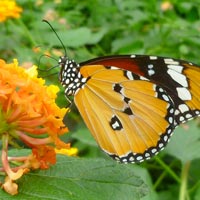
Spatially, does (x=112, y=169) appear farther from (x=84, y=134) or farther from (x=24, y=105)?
(x=84, y=134)

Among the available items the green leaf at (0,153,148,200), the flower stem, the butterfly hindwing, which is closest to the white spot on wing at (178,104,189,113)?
the butterfly hindwing

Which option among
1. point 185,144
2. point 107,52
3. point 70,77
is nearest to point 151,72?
point 70,77

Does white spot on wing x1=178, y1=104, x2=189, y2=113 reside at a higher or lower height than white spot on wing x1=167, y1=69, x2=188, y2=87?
lower

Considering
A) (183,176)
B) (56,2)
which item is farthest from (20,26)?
(183,176)

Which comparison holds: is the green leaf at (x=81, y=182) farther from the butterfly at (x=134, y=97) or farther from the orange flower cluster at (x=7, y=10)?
the orange flower cluster at (x=7, y=10)

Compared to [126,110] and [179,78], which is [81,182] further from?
[179,78]

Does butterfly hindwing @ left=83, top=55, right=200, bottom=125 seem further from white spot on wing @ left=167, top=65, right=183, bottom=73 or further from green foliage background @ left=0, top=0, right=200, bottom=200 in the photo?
green foliage background @ left=0, top=0, right=200, bottom=200
